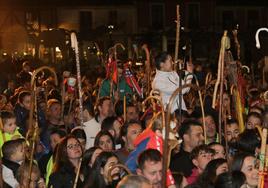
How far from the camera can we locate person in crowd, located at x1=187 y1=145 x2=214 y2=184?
7520 mm

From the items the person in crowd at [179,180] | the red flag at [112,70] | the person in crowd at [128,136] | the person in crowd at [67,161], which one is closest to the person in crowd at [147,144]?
the person in crowd at [179,180]

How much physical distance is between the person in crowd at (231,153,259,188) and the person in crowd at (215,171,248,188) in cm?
23

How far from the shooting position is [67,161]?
7973 mm

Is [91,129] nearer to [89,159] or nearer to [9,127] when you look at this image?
[9,127]

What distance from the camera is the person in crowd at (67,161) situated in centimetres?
764

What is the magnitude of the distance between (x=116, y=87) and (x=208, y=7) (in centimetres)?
5068

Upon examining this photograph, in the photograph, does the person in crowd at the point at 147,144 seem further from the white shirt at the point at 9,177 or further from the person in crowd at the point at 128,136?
the white shirt at the point at 9,177

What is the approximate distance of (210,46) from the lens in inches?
2340

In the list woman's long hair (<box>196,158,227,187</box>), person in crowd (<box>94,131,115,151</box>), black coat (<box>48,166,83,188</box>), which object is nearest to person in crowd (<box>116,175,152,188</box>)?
woman's long hair (<box>196,158,227,187</box>)

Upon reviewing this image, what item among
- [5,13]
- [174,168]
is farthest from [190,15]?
[174,168]

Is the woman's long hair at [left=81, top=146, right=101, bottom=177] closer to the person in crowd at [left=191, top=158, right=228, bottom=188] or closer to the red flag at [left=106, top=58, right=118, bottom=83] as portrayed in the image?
the person in crowd at [left=191, top=158, right=228, bottom=188]

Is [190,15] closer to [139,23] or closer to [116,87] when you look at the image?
[139,23]

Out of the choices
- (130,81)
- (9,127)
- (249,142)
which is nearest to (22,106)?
(9,127)

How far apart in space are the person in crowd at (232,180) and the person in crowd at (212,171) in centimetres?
20
